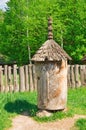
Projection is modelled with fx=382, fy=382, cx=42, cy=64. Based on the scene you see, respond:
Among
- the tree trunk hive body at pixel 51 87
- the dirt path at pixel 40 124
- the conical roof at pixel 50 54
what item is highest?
the conical roof at pixel 50 54

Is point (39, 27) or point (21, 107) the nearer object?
point (21, 107)

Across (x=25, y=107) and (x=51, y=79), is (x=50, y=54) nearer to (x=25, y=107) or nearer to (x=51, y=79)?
(x=51, y=79)

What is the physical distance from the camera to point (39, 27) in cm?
3578

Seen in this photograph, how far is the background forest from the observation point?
34.5 meters

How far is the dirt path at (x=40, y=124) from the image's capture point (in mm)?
10047

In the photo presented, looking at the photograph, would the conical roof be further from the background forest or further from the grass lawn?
the background forest

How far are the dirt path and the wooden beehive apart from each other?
2.09ft

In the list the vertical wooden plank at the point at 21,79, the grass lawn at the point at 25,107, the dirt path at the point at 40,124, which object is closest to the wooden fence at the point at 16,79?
the vertical wooden plank at the point at 21,79

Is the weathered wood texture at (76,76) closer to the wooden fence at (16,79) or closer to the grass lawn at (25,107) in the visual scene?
the wooden fence at (16,79)

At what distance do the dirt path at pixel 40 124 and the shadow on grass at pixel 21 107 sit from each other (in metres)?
0.54

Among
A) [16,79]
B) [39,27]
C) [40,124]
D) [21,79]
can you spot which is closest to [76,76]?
[21,79]

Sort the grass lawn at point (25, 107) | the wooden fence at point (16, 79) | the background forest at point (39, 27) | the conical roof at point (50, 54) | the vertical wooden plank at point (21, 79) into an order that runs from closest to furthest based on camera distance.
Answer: the grass lawn at point (25, 107)
the conical roof at point (50, 54)
the wooden fence at point (16, 79)
the vertical wooden plank at point (21, 79)
the background forest at point (39, 27)

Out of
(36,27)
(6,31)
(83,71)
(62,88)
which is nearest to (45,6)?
(36,27)

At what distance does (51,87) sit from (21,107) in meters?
1.30
